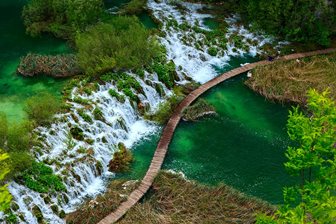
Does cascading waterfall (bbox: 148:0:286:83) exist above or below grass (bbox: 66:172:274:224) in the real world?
above

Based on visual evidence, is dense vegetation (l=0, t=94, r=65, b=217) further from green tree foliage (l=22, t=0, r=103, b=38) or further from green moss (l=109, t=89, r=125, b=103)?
green tree foliage (l=22, t=0, r=103, b=38)

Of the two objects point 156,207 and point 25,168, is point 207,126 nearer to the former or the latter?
point 156,207

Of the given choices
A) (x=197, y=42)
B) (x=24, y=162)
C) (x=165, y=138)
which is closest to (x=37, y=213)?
(x=24, y=162)

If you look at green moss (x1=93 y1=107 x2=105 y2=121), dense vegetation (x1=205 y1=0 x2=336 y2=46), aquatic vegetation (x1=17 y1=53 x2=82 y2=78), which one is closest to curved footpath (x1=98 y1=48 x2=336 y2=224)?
dense vegetation (x1=205 y1=0 x2=336 y2=46)

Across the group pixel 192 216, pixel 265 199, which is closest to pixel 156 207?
pixel 192 216

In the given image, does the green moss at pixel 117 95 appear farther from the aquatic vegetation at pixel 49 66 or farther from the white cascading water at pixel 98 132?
the aquatic vegetation at pixel 49 66

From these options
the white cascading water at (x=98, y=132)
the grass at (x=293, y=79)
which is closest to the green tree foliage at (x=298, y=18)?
the white cascading water at (x=98, y=132)
